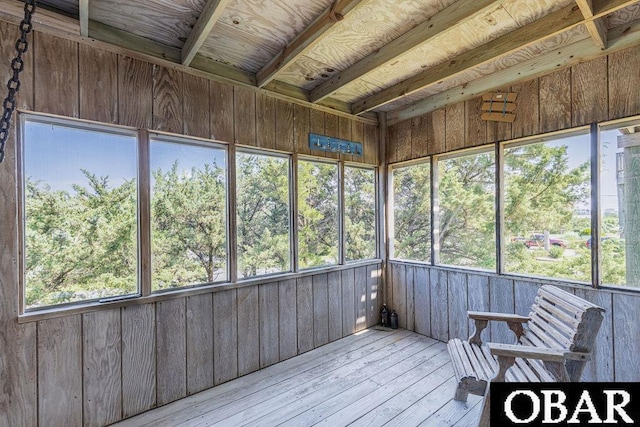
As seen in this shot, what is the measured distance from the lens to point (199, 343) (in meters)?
2.39

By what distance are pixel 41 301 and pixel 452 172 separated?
3551 millimetres

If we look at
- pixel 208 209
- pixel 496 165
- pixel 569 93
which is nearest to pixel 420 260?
pixel 496 165

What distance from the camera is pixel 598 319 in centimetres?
163

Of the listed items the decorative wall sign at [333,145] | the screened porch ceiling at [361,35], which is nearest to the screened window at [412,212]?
the decorative wall sign at [333,145]

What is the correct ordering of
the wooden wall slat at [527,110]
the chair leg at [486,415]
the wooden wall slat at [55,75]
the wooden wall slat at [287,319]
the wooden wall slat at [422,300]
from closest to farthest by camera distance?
the chair leg at [486,415] < the wooden wall slat at [55,75] < the wooden wall slat at [527,110] < the wooden wall slat at [287,319] < the wooden wall slat at [422,300]

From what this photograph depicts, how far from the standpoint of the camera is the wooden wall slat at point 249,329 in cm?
261

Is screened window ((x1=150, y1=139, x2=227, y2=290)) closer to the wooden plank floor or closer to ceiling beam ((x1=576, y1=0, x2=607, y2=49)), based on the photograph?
the wooden plank floor

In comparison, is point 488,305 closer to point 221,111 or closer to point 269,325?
point 269,325

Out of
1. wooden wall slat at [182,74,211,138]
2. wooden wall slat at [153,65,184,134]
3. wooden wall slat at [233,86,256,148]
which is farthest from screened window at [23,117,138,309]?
wooden wall slat at [233,86,256,148]

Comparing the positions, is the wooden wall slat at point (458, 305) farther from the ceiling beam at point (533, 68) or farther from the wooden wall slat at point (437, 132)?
the ceiling beam at point (533, 68)

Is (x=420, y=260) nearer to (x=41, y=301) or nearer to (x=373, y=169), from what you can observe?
(x=373, y=169)

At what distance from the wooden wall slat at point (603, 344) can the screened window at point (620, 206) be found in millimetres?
129

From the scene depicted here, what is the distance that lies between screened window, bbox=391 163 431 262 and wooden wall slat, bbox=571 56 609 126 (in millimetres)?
1366

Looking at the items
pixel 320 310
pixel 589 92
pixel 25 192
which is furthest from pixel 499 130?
pixel 25 192
